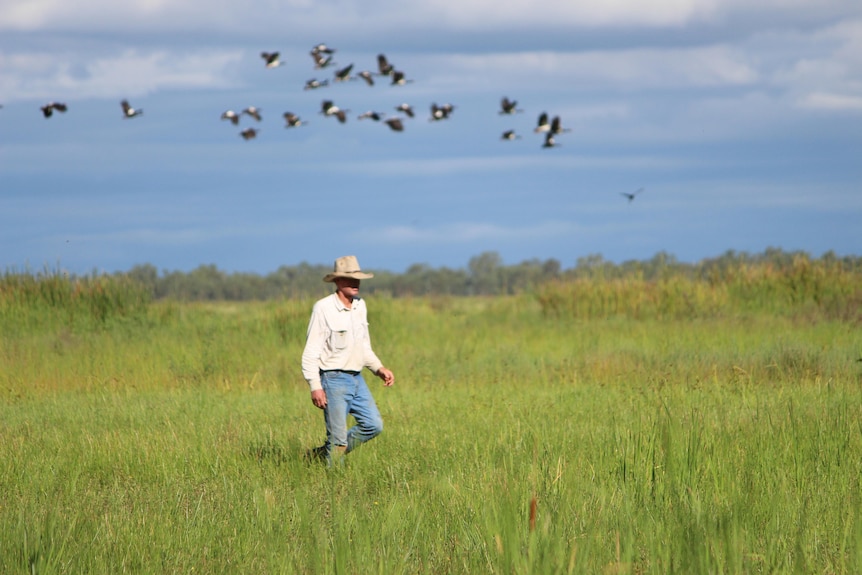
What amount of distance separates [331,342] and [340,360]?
0.17m

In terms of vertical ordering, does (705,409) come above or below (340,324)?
below

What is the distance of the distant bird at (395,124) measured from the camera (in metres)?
27.3

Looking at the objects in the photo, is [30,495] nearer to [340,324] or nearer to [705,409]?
[340,324]

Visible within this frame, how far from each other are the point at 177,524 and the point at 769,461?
4211 millimetres

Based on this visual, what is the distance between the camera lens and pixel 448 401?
39.0 ft

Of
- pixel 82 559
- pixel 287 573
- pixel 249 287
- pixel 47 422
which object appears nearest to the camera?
pixel 287 573

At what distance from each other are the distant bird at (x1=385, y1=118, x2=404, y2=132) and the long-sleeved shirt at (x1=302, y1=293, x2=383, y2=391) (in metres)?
Answer: 19.4

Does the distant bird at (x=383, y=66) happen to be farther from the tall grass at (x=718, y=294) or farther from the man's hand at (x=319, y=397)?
the man's hand at (x=319, y=397)

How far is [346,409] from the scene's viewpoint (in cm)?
831

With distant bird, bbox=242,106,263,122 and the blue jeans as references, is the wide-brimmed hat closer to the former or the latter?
the blue jeans

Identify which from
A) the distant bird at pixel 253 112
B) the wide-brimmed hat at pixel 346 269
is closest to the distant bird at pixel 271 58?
the distant bird at pixel 253 112

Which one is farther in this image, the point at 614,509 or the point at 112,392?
the point at 112,392

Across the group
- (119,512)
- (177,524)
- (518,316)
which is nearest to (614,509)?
(177,524)

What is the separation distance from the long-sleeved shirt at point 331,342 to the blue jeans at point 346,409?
10 centimetres
